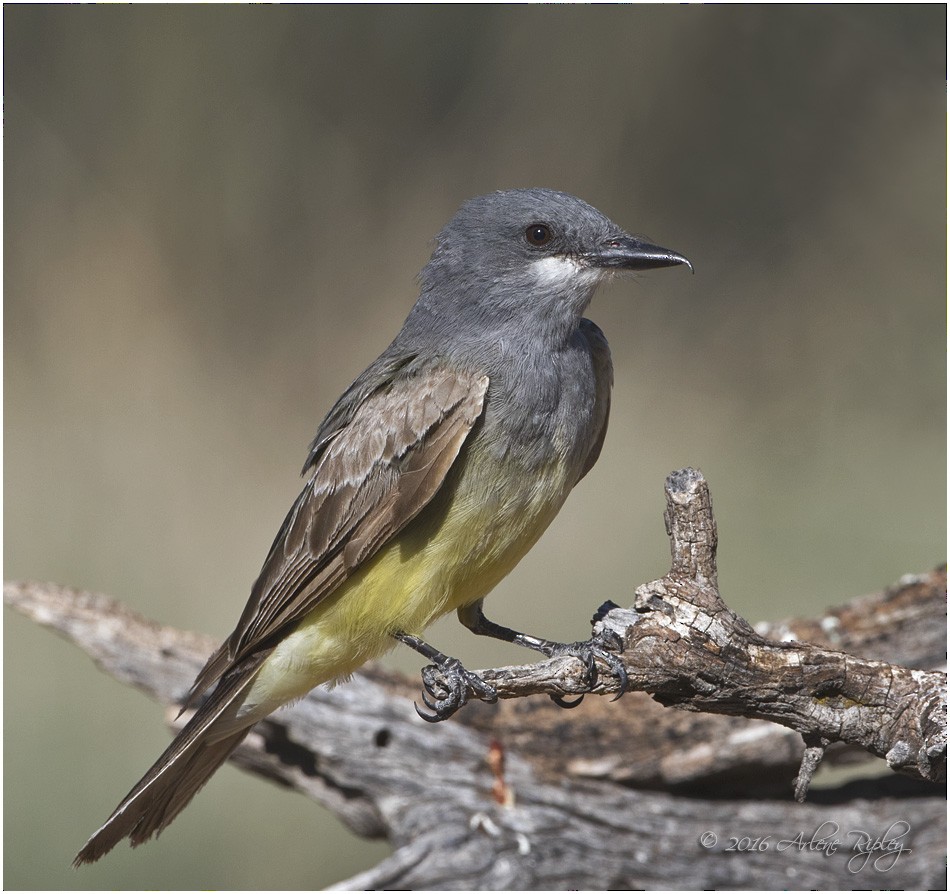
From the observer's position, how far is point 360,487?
4.22m

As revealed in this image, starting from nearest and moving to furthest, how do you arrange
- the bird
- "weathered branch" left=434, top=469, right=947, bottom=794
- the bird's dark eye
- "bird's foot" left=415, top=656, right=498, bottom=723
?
1. "weathered branch" left=434, top=469, right=947, bottom=794
2. "bird's foot" left=415, top=656, right=498, bottom=723
3. the bird
4. the bird's dark eye

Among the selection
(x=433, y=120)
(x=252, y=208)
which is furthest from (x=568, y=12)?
(x=252, y=208)

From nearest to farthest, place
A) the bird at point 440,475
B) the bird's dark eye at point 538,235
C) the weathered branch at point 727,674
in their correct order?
the weathered branch at point 727,674
the bird at point 440,475
the bird's dark eye at point 538,235

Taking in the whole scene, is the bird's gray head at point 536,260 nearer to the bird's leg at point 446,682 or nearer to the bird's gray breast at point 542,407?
the bird's gray breast at point 542,407

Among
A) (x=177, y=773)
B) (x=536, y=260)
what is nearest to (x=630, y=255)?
(x=536, y=260)

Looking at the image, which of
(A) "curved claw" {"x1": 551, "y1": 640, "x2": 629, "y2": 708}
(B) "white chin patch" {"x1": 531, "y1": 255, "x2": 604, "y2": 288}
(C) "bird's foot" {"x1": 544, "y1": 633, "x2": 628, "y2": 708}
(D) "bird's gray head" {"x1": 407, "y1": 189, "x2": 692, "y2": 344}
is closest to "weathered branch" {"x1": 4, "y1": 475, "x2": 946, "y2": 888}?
(C) "bird's foot" {"x1": 544, "y1": 633, "x2": 628, "y2": 708}

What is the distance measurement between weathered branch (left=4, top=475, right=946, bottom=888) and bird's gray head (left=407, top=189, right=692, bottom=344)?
1848 mm

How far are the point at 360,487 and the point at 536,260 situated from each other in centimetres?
106

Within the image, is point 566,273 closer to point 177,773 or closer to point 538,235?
point 538,235

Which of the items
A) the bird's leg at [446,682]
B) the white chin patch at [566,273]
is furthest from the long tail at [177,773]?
the white chin patch at [566,273]

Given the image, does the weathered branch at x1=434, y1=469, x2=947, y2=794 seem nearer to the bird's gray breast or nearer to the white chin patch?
the bird's gray breast

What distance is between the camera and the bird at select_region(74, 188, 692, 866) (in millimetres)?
4043

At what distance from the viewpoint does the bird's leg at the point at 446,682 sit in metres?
3.98

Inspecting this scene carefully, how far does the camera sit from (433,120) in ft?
28.7
